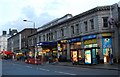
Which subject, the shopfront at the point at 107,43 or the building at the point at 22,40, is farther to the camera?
the building at the point at 22,40

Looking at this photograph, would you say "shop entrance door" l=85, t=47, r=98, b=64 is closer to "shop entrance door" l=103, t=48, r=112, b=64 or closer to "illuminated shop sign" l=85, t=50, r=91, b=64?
"illuminated shop sign" l=85, t=50, r=91, b=64

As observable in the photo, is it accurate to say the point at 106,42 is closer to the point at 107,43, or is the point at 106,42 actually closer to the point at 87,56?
the point at 107,43

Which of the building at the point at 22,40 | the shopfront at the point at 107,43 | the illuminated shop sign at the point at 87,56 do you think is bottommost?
the illuminated shop sign at the point at 87,56

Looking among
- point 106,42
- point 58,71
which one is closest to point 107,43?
point 106,42

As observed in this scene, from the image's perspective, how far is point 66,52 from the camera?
57.2 metres

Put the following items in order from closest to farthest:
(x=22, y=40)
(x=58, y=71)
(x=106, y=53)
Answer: (x=58, y=71) → (x=106, y=53) → (x=22, y=40)

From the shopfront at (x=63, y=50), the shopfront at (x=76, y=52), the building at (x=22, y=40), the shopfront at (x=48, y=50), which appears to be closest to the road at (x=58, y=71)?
the shopfront at (x=76, y=52)

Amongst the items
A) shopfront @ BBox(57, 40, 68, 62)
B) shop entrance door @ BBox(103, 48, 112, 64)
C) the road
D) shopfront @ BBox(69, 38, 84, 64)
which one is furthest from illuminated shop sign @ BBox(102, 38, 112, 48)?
shopfront @ BBox(57, 40, 68, 62)

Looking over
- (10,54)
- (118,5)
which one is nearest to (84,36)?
(118,5)

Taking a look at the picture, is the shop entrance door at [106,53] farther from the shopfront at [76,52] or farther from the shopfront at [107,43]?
the shopfront at [76,52]

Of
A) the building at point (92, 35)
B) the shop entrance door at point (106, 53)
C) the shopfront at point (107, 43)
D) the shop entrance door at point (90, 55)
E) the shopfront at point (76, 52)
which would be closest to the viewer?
the shop entrance door at point (90, 55)

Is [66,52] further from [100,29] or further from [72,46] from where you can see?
[100,29]

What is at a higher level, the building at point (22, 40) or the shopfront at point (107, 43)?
the building at point (22, 40)

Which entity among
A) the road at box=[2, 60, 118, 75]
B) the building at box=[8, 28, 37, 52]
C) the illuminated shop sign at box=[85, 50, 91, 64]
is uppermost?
the building at box=[8, 28, 37, 52]
